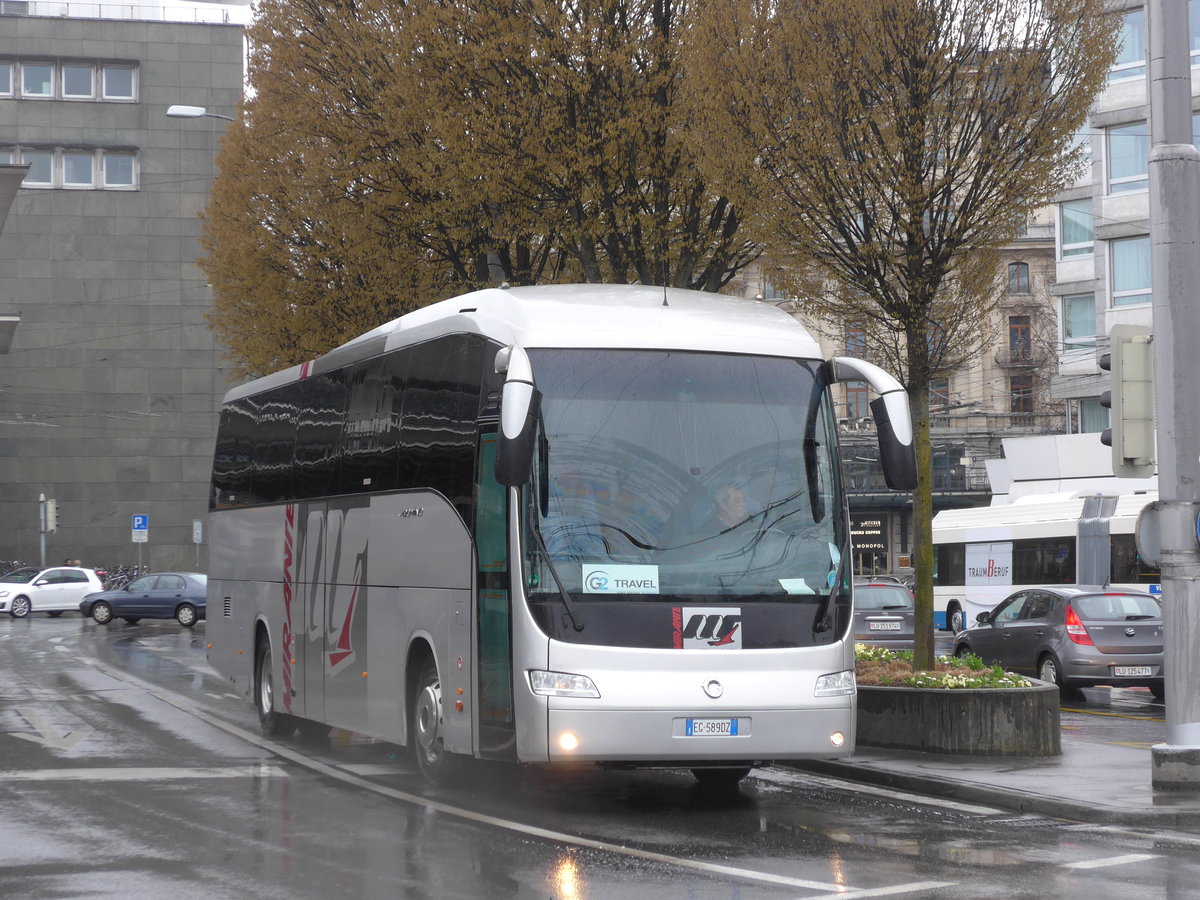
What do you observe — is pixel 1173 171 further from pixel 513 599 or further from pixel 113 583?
pixel 113 583

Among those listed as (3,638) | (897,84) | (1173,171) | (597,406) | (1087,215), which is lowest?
(3,638)

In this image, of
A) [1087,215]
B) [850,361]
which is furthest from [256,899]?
[1087,215]

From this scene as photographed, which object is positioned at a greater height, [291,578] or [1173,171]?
[1173,171]

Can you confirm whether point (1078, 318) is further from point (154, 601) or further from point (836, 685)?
point (836, 685)

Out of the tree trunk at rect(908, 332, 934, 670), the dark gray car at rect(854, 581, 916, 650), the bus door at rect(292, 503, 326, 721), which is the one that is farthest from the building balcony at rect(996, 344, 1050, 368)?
the bus door at rect(292, 503, 326, 721)

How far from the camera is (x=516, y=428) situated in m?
10.5

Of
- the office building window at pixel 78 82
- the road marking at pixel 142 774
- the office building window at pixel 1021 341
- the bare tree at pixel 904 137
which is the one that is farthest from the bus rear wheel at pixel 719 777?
the office building window at pixel 1021 341

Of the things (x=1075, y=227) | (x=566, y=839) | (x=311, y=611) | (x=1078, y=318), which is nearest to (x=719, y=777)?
(x=566, y=839)

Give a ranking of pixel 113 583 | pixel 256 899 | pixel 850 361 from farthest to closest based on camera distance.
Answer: pixel 113 583
pixel 850 361
pixel 256 899

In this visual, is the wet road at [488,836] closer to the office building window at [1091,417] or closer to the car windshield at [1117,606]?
the car windshield at [1117,606]

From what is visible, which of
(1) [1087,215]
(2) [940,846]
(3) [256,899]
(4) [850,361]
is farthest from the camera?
(1) [1087,215]

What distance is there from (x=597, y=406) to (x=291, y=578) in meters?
6.12

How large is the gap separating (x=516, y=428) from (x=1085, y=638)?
13.9 m

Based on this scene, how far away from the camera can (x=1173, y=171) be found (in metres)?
12.5
